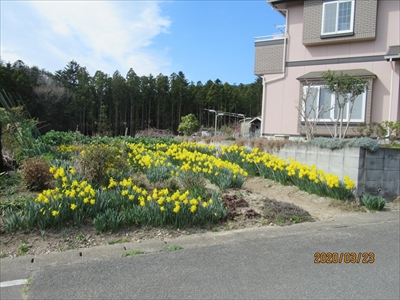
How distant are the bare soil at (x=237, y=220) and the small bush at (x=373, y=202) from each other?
0.15 metres

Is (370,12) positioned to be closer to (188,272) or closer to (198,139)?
(198,139)

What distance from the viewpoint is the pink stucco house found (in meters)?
13.2

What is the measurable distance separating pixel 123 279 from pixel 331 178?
203 inches

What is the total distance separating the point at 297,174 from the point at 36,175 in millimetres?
5727

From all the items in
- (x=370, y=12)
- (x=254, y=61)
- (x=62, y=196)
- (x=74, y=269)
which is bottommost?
(x=74, y=269)

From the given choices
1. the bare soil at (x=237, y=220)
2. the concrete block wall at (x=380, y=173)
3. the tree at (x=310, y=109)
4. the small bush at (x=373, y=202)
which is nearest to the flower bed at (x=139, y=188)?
the bare soil at (x=237, y=220)

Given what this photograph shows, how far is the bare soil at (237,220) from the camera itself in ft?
15.1

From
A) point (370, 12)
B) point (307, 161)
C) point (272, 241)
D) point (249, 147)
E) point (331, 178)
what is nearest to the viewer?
point (272, 241)

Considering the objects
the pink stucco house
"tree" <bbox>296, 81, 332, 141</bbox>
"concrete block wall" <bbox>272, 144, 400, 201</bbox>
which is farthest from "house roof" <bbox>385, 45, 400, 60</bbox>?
"concrete block wall" <bbox>272, 144, 400, 201</bbox>

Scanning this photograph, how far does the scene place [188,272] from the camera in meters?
3.92

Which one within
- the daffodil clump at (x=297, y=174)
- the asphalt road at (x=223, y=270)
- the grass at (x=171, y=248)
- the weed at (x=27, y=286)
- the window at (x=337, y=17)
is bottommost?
the weed at (x=27, y=286)

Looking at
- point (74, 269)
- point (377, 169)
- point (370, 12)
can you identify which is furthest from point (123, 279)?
point (370, 12)

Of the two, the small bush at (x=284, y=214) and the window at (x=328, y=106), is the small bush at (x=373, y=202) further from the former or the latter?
the window at (x=328, y=106)

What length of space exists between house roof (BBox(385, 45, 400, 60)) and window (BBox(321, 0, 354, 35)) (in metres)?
1.68
